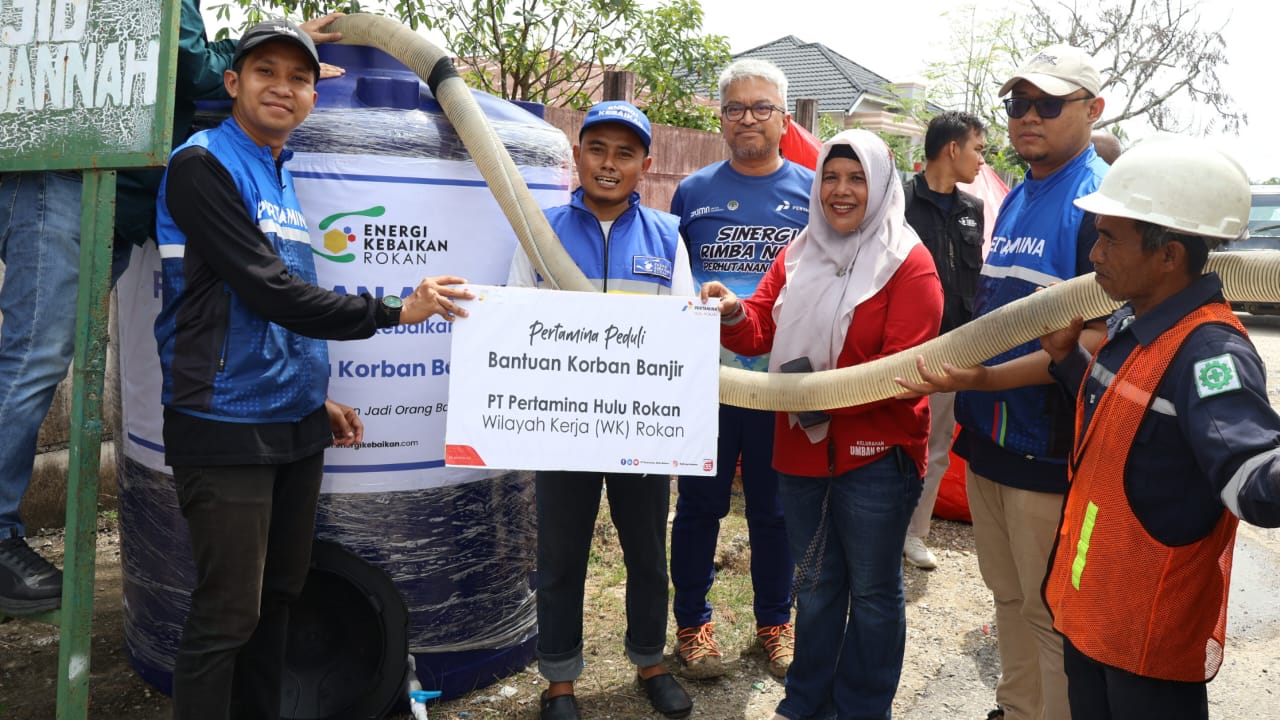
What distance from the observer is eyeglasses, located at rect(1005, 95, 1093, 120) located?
8.95 ft

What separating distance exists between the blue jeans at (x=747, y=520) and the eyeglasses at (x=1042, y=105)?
1.32 m

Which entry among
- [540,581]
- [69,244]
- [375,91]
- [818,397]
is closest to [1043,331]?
[818,397]

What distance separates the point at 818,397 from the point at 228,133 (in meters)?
1.73

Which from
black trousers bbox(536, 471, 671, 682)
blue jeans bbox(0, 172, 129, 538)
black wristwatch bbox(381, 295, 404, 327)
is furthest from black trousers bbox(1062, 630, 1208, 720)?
blue jeans bbox(0, 172, 129, 538)

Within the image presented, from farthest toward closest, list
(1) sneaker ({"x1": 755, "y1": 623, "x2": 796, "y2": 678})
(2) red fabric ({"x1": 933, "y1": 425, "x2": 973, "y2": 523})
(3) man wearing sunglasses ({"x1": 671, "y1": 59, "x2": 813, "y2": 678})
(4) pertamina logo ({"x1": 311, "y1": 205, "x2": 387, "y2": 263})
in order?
(2) red fabric ({"x1": 933, "y1": 425, "x2": 973, "y2": 523}) → (1) sneaker ({"x1": 755, "y1": 623, "x2": 796, "y2": 678}) → (3) man wearing sunglasses ({"x1": 671, "y1": 59, "x2": 813, "y2": 678}) → (4) pertamina logo ({"x1": 311, "y1": 205, "x2": 387, "y2": 263})

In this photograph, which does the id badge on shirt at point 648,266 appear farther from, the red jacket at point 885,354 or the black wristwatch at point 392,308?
the black wristwatch at point 392,308

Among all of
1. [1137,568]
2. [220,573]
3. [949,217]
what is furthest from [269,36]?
[949,217]

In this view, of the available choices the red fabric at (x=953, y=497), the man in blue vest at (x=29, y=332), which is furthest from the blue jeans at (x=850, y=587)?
the red fabric at (x=953, y=497)

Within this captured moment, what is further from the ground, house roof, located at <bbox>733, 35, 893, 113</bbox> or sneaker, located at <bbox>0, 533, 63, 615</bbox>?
house roof, located at <bbox>733, 35, 893, 113</bbox>

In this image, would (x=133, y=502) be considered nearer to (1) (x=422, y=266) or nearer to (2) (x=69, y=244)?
(2) (x=69, y=244)

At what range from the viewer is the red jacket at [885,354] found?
2.79 m

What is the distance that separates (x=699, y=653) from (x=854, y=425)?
1.32 metres

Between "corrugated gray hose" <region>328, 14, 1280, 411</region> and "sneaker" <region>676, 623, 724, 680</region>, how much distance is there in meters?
1.17

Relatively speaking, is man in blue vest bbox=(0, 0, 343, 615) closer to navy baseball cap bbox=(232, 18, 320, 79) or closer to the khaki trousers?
navy baseball cap bbox=(232, 18, 320, 79)
